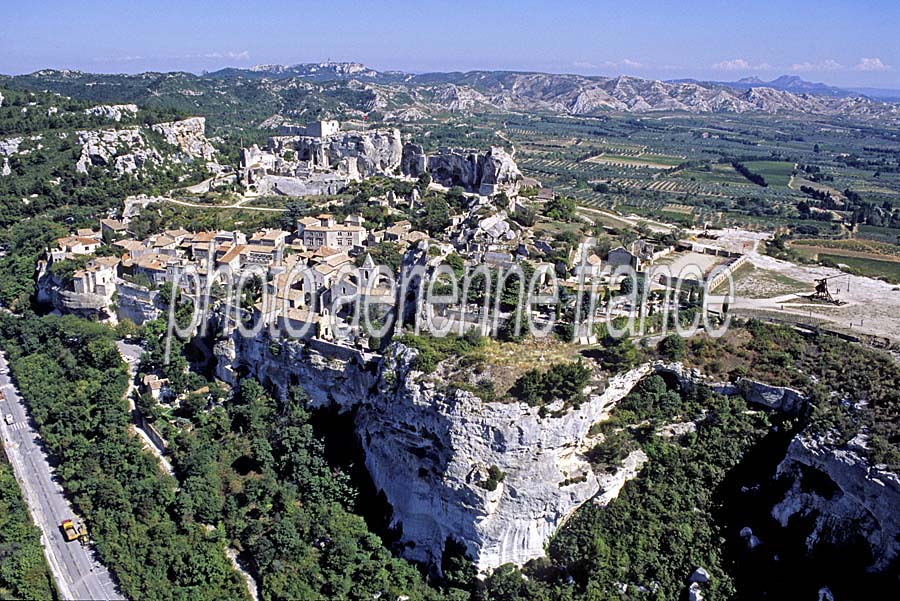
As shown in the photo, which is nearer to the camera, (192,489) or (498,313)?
(192,489)

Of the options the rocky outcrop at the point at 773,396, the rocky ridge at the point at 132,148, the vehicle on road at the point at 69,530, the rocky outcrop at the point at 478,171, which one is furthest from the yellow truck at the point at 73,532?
the rocky ridge at the point at 132,148

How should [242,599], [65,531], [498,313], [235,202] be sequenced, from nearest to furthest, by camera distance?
[242,599]
[65,531]
[498,313]
[235,202]

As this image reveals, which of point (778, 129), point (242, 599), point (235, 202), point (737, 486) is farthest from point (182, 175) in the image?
point (778, 129)

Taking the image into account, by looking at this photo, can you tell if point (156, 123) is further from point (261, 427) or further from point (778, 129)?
point (778, 129)

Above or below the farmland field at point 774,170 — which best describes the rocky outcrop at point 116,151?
above

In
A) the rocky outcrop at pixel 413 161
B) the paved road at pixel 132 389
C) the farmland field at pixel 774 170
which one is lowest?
the paved road at pixel 132 389

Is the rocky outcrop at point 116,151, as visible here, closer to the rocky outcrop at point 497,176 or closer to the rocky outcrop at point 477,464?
the rocky outcrop at point 497,176

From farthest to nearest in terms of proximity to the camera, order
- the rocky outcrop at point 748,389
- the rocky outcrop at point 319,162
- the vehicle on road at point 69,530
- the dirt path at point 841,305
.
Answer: the rocky outcrop at point 319,162 < the dirt path at point 841,305 < the vehicle on road at point 69,530 < the rocky outcrop at point 748,389
